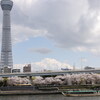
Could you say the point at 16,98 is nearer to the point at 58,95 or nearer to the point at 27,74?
the point at 58,95

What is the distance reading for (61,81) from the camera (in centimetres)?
8019

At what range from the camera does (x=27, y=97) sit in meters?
40.3

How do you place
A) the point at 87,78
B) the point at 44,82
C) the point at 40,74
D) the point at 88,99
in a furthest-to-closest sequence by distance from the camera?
the point at 40,74
the point at 44,82
the point at 87,78
the point at 88,99

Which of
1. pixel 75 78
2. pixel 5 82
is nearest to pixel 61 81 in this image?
pixel 75 78

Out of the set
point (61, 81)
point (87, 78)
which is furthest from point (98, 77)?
point (61, 81)

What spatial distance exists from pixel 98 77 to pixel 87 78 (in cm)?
339

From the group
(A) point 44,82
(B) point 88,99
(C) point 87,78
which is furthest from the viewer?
(A) point 44,82

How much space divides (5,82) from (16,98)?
41.4 meters

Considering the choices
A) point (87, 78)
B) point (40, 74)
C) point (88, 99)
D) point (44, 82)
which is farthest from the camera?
point (40, 74)

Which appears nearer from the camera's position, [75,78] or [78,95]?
[78,95]

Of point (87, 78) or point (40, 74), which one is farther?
point (40, 74)

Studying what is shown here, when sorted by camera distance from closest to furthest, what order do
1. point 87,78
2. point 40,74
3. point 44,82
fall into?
1. point 87,78
2. point 44,82
3. point 40,74

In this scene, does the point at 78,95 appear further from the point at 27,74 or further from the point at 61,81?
the point at 27,74

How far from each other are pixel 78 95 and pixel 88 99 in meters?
1.69
